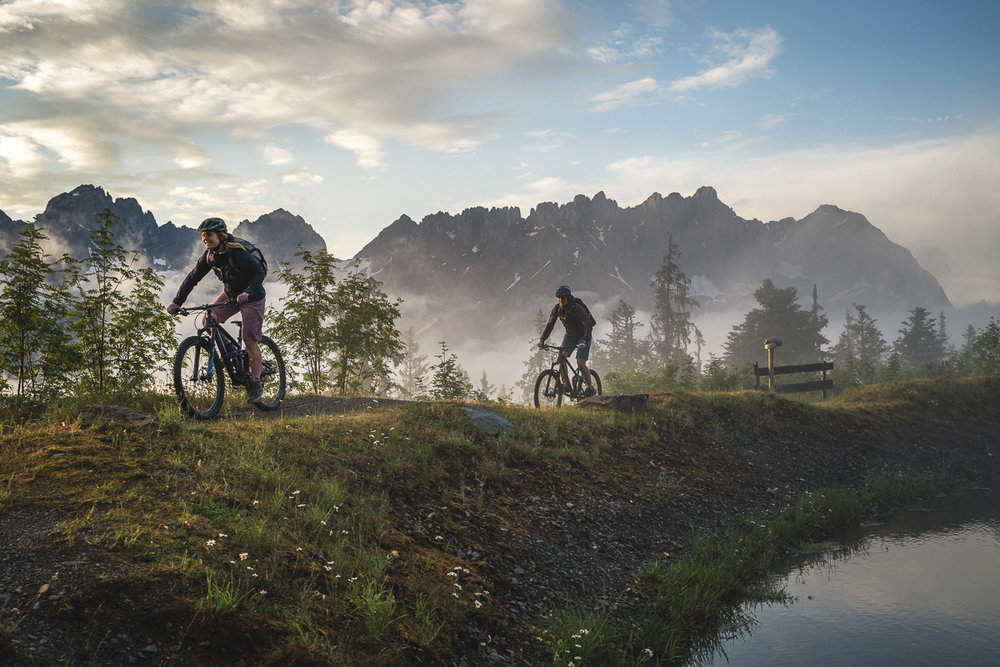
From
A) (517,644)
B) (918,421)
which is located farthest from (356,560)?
(918,421)

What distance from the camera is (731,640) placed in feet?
24.3

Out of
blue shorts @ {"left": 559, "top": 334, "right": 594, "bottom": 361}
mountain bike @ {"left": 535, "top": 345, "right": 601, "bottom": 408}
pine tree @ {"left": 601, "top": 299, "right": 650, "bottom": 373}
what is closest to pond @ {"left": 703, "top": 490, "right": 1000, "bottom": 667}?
blue shorts @ {"left": 559, "top": 334, "right": 594, "bottom": 361}

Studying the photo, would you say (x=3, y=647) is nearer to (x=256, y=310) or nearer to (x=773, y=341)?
(x=256, y=310)

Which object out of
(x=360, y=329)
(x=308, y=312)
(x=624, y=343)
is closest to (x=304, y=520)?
(x=308, y=312)

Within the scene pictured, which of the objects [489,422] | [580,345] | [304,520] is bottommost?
[304,520]

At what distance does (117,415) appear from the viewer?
25.1 feet

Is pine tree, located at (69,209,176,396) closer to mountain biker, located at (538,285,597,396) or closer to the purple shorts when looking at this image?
the purple shorts

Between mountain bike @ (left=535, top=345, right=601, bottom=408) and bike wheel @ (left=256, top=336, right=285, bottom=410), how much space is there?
718 centimetres

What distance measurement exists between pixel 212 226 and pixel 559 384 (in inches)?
396

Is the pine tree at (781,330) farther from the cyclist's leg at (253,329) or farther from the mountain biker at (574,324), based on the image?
the cyclist's leg at (253,329)

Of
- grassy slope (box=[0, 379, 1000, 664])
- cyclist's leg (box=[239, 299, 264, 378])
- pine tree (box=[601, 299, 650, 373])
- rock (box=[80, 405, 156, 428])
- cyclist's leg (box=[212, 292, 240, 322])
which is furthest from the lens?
pine tree (box=[601, 299, 650, 373])

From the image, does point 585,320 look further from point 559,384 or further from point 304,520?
point 304,520

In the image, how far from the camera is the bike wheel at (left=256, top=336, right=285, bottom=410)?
10.3m

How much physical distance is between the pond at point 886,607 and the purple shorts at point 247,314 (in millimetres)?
8341
